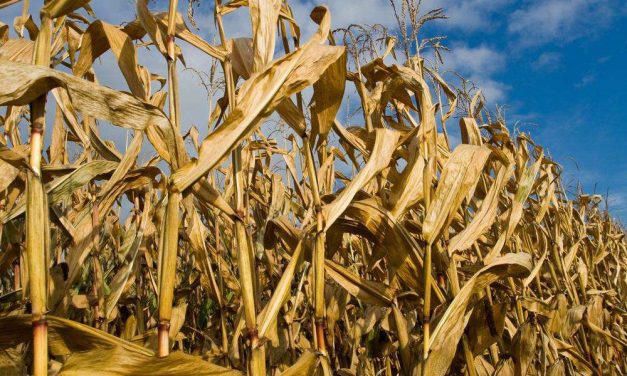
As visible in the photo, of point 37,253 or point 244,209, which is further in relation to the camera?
point 244,209

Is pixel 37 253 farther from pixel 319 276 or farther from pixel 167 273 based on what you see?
pixel 319 276

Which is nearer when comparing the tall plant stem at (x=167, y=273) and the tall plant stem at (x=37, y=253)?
the tall plant stem at (x=37, y=253)

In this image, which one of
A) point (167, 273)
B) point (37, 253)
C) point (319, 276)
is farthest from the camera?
point (319, 276)

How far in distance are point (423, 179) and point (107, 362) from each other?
1050 millimetres

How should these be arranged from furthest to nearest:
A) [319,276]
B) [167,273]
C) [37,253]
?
[319,276]
[167,273]
[37,253]

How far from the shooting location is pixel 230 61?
1606 millimetres

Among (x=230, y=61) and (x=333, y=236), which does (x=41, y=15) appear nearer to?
(x=230, y=61)

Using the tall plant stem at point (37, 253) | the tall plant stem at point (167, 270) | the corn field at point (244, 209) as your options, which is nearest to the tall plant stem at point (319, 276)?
the corn field at point (244, 209)

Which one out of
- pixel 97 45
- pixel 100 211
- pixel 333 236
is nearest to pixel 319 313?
pixel 333 236

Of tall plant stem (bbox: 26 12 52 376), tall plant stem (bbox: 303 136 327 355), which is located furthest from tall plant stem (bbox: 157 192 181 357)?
tall plant stem (bbox: 303 136 327 355)

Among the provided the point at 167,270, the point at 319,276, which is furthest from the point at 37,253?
the point at 319,276

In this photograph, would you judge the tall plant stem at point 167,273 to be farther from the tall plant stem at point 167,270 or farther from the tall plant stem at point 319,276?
the tall plant stem at point 319,276

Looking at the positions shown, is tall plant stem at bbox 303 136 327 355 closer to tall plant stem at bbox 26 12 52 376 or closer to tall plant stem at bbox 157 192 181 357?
tall plant stem at bbox 157 192 181 357

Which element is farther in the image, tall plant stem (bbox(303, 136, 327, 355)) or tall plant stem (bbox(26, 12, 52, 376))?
tall plant stem (bbox(303, 136, 327, 355))
